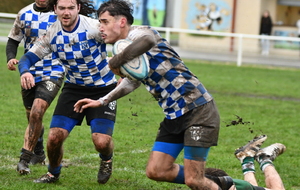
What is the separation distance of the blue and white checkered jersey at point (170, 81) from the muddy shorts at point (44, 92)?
80.9 inches

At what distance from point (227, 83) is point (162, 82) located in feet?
36.8

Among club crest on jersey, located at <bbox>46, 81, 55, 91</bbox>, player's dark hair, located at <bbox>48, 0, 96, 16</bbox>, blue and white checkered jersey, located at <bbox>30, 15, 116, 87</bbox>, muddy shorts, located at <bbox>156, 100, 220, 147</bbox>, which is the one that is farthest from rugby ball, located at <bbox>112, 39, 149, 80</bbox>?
club crest on jersey, located at <bbox>46, 81, 55, 91</bbox>

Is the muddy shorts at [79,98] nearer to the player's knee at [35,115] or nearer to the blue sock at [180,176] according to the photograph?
the player's knee at [35,115]

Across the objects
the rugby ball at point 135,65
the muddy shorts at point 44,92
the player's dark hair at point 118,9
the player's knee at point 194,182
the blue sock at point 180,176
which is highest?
the player's dark hair at point 118,9

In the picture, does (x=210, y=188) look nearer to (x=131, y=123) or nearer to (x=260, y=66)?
(x=131, y=123)

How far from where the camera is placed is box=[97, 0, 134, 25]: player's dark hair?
473cm

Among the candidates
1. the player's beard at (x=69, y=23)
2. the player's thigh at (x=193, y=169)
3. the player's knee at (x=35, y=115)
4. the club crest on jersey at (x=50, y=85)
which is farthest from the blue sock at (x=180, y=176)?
the club crest on jersey at (x=50, y=85)

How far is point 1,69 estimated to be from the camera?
50.9 feet

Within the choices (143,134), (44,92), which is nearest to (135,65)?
(44,92)

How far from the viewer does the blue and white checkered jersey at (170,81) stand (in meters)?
4.68

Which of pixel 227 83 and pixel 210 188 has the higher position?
pixel 210 188

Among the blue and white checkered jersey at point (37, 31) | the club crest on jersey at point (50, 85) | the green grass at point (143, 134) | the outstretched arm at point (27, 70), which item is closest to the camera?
the outstretched arm at point (27, 70)

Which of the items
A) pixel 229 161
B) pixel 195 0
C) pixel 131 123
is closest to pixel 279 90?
pixel 131 123

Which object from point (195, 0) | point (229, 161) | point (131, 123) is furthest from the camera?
point (195, 0)
